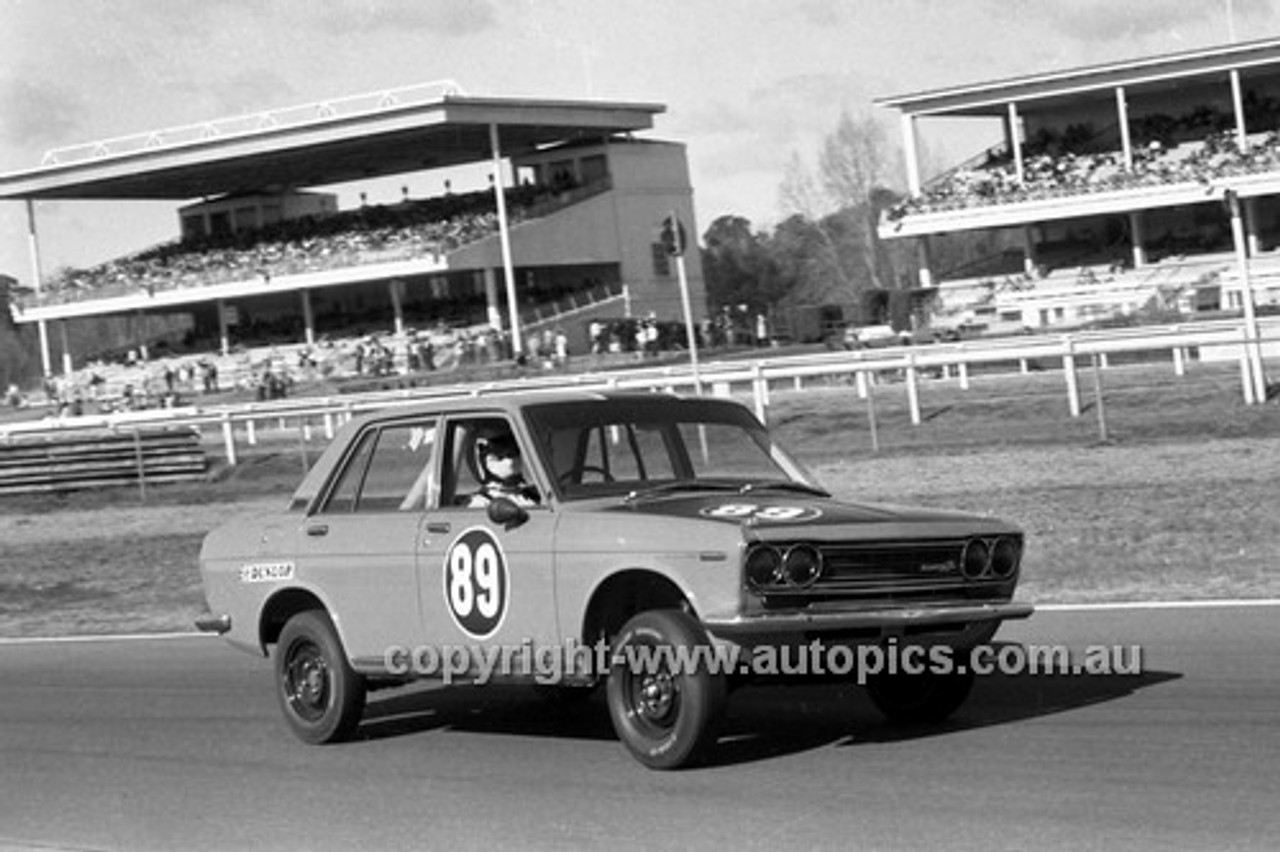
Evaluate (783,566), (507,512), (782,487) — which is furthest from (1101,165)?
(783,566)

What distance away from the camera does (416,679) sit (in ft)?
34.2

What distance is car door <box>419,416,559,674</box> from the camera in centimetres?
952

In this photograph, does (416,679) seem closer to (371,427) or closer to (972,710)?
(371,427)

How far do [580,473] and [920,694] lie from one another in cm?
182

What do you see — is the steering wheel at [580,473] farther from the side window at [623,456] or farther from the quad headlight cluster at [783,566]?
the quad headlight cluster at [783,566]

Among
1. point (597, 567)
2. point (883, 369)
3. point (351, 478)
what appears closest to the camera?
point (597, 567)

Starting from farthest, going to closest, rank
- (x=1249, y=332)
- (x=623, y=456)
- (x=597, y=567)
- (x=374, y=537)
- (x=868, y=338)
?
1. (x=868, y=338)
2. (x=1249, y=332)
3. (x=374, y=537)
4. (x=623, y=456)
5. (x=597, y=567)

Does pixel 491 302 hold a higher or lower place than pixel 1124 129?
lower

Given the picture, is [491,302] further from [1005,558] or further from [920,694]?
[1005,558]

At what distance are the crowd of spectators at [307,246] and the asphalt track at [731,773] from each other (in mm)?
58020

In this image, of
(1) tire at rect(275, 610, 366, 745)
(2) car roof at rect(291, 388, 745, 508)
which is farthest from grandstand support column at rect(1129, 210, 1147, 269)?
(1) tire at rect(275, 610, 366, 745)

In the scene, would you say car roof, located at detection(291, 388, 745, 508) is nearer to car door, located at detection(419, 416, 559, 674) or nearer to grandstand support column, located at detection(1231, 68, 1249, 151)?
car door, located at detection(419, 416, 559, 674)

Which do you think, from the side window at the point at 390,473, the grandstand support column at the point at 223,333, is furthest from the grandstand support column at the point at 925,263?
the side window at the point at 390,473

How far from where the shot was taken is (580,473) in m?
9.86
